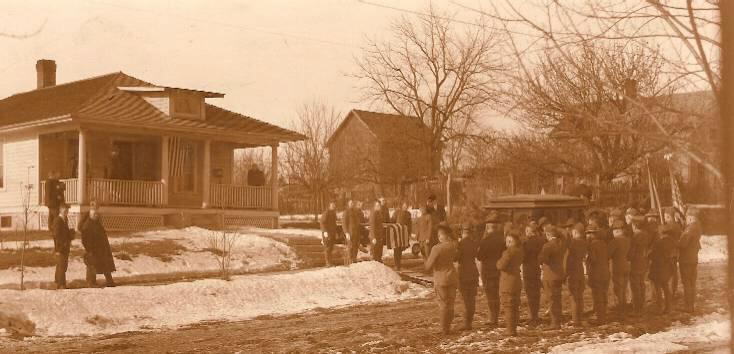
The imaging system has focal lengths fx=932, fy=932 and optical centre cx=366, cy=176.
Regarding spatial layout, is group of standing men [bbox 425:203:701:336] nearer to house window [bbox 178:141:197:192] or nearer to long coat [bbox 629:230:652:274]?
long coat [bbox 629:230:652:274]

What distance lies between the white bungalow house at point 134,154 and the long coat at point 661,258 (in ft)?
54.3

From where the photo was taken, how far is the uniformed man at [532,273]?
13.8m

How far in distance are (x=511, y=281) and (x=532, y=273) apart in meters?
1.16

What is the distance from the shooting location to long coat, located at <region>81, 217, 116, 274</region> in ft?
57.0

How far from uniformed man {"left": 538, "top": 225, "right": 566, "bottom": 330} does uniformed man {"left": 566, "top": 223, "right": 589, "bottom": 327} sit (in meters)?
0.24

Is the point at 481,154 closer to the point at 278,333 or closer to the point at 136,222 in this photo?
the point at 136,222

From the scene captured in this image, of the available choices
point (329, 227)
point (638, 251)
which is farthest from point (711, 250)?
point (638, 251)

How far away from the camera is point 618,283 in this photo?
14750 mm

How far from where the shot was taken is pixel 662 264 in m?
15.2

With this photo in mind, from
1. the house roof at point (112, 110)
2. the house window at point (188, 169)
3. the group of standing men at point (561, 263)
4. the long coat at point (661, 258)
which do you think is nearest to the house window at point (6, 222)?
the house roof at point (112, 110)

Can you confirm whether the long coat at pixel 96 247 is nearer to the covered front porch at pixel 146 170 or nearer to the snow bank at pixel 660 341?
the covered front porch at pixel 146 170

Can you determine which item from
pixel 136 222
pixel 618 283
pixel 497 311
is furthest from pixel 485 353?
pixel 136 222

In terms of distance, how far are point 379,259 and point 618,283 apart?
8.00 metres

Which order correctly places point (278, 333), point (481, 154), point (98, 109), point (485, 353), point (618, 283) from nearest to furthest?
1. point (485, 353)
2. point (278, 333)
3. point (618, 283)
4. point (98, 109)
5. point (481, 154)
